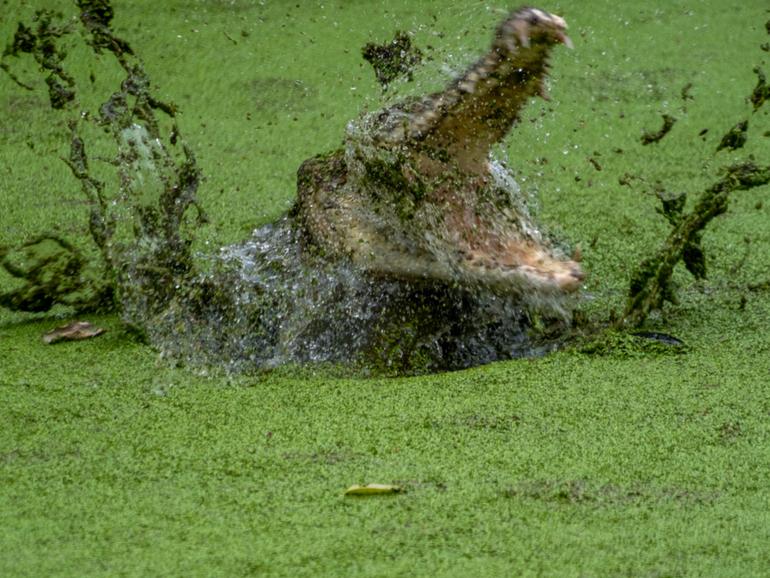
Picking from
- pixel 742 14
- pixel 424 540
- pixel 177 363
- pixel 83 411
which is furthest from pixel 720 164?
pixel 424 540

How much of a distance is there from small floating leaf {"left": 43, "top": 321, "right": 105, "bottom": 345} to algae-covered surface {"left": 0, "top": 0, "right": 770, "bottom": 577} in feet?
0.08

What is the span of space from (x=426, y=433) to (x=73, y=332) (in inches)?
40.7

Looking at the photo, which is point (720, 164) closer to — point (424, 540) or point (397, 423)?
point (397, 423)

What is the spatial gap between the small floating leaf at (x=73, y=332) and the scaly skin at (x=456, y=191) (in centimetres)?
53

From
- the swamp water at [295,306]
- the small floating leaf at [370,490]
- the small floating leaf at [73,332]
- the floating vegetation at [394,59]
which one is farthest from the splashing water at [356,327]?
the small floating leaf at [370,490]

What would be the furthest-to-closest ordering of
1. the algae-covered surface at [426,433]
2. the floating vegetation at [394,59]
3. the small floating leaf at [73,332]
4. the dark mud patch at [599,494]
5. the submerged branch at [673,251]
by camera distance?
the floating vegetation at [394,59] < the small floating leaf at [73,332] < the submerged branch at [673,251] < the dark mud patch at [599,494] < the algae-covered surface at [426,433]

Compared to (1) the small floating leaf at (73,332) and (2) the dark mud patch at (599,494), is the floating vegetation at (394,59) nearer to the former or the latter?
(1) the small floating leaf at (73,332)

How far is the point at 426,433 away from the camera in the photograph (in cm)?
236

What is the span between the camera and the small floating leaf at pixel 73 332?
305cm

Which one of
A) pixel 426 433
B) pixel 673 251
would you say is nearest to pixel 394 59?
pixel 673 251

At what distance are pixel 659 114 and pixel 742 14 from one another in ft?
2.88

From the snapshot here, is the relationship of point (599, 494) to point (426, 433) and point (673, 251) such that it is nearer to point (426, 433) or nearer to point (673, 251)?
point (426, 433)

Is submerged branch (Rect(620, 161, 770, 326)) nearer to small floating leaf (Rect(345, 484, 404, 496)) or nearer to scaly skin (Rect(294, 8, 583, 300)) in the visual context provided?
scaly skin (Rect(294, 8, 583, 300))

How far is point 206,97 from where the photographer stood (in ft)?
15.9
